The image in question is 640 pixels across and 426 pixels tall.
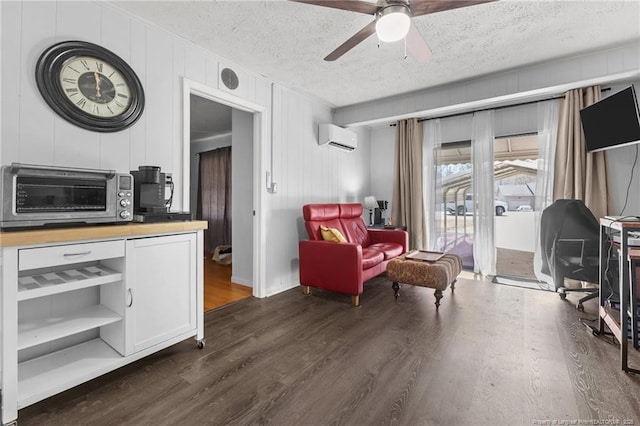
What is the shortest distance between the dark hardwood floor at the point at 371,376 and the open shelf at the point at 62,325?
37 cm

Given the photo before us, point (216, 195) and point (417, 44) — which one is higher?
point (417, 44)

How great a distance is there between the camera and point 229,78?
2.96 m

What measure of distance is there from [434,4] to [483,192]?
116 inches

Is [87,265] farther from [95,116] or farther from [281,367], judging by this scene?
[281,367]

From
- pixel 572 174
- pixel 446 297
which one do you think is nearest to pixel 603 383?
pixel 446 297

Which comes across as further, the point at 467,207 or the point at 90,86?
the point at 467,207

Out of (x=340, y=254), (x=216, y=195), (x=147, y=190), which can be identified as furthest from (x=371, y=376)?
(x=216, y=195)

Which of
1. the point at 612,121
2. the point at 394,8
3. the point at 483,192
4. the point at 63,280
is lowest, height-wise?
the point at 63,280

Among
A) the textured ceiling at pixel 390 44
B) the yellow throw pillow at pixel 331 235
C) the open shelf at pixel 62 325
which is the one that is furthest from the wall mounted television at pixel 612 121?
the open shelf at pixel 62 325

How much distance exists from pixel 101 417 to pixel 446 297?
307 cm

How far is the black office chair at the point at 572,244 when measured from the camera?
2943 mm

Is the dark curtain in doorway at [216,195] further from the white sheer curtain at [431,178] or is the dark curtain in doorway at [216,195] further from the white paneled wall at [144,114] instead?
the white sheer curtain at [431,178]

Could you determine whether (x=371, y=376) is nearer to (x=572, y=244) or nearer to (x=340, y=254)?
(x=340, y=254)

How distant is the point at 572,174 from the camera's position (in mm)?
3385
